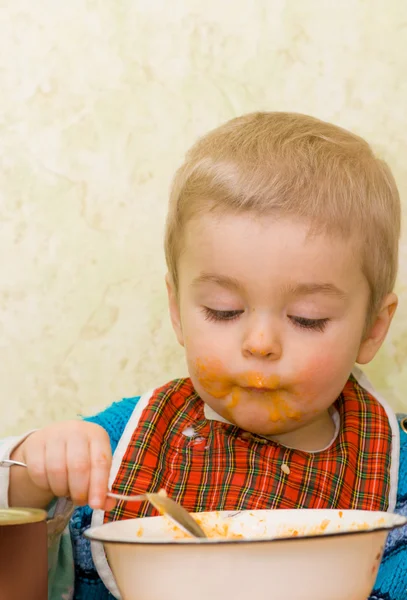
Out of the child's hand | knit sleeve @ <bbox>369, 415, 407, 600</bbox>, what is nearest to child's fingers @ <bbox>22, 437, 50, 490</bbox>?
the child's hand

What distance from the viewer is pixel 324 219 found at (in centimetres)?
107

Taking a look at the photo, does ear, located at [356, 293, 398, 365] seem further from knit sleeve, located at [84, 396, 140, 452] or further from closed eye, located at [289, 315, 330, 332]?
knit sleeve, located at [84, 396, 140, 452]

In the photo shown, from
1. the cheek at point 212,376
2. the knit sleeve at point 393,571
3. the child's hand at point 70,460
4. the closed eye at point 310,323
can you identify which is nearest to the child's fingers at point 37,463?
the child's hand at point 70,460

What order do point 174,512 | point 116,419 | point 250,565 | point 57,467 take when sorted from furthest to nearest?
point 116,419
point 57,467
point 174,512
point 250,565

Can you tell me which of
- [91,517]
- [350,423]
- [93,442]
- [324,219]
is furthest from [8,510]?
[350,423]

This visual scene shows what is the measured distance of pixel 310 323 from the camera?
1.09m

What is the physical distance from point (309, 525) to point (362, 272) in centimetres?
40

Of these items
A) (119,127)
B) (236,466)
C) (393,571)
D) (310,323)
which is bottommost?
A: (393,571)

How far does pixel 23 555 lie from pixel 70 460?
0.23 meters

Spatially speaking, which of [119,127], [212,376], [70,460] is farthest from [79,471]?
[119,127]

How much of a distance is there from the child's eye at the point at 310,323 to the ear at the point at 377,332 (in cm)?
14

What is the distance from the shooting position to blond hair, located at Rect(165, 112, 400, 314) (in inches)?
42.3

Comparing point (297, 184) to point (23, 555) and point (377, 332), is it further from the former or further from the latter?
point (23, 555)

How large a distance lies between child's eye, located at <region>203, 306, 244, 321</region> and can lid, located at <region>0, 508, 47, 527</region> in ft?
1.45
